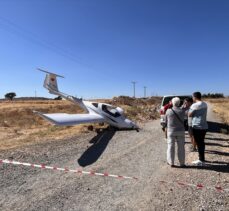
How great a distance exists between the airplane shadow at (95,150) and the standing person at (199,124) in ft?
11.4

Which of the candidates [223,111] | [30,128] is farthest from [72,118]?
[223,111]

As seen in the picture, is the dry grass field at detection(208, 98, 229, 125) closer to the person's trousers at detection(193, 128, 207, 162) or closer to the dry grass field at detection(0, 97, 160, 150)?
the dry grass field at detection(0, 97, 160, 150)

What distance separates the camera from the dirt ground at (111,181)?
6.40 meters

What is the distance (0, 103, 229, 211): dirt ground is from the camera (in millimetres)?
6402

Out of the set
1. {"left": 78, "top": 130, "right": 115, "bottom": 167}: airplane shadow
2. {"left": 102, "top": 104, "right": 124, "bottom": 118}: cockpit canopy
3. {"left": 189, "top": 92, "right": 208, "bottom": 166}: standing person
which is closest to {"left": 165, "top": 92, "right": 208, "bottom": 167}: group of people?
{"left": 189, "top": 92, "right": 208, "bottom": 166}: standing person

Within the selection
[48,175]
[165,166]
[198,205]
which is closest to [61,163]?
[48,175]

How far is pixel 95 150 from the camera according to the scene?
12383 millimetres

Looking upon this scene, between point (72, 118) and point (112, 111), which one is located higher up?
point (112, 111)

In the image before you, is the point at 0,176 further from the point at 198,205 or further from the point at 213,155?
the point at 213,155

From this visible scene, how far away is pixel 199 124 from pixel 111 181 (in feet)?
11.1

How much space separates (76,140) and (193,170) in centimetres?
752

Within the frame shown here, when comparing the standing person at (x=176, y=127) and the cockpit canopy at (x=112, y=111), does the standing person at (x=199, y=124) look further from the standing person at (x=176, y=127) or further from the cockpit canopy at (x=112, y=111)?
the cockpit canopy at (x=112, y=111)

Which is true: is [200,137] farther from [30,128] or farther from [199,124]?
[30,128]

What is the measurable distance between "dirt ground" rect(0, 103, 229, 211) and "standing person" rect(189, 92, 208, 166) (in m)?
0.50
